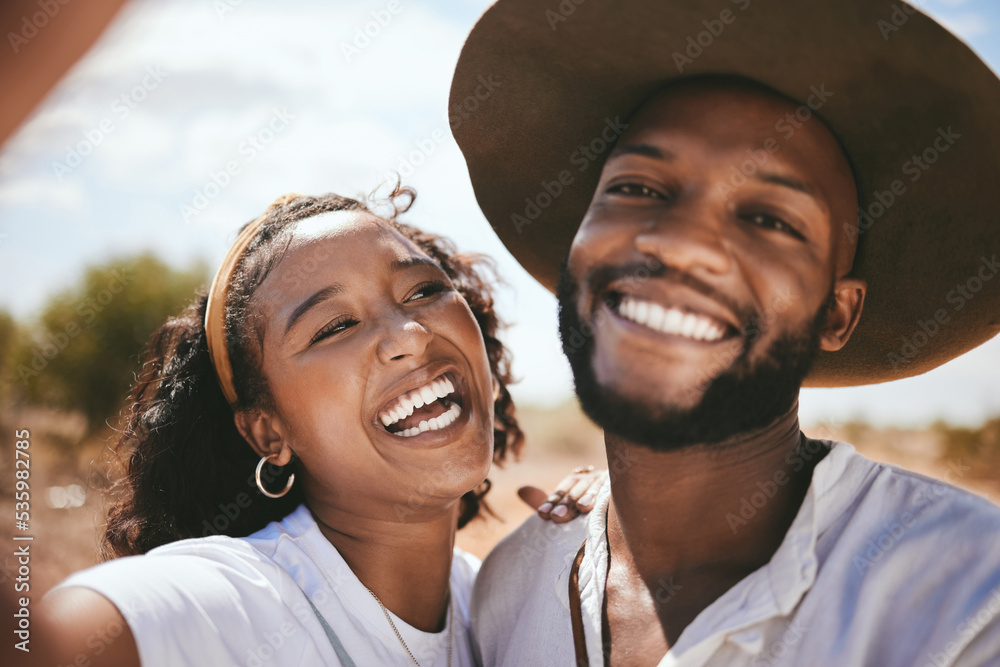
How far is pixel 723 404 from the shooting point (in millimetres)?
1886

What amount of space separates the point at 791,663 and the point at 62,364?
15.4 m

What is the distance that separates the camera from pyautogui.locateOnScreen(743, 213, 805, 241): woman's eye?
194cm

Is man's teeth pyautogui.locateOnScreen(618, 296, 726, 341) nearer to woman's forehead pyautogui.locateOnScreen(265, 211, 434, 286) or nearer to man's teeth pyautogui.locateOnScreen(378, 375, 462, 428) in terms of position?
man's teeth pyautogui.locateOnScreen(378, 375, 462, 428)

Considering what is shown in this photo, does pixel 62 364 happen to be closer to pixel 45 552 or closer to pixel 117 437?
pixel 45 552

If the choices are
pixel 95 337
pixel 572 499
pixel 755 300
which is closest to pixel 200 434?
pixel 572 499

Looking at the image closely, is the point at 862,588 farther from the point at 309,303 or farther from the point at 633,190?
the point at 309,303

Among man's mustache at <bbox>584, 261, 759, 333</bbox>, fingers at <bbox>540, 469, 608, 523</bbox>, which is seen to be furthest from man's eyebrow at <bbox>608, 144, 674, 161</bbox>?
fingers at <bbox>540, 469, 608, 523</bbox>

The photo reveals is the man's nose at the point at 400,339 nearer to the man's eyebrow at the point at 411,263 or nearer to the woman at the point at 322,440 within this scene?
the woman at the point at 322,440

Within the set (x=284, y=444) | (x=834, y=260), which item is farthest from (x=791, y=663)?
(x=284, y=444)

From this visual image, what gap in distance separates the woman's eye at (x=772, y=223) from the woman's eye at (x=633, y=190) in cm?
28

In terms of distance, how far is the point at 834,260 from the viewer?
6.74ft

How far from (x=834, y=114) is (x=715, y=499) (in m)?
1.18

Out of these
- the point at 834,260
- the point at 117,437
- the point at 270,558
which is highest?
the point at 834,260

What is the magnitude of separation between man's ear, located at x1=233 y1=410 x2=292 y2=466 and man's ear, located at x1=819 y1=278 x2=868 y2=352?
6.33 ft
